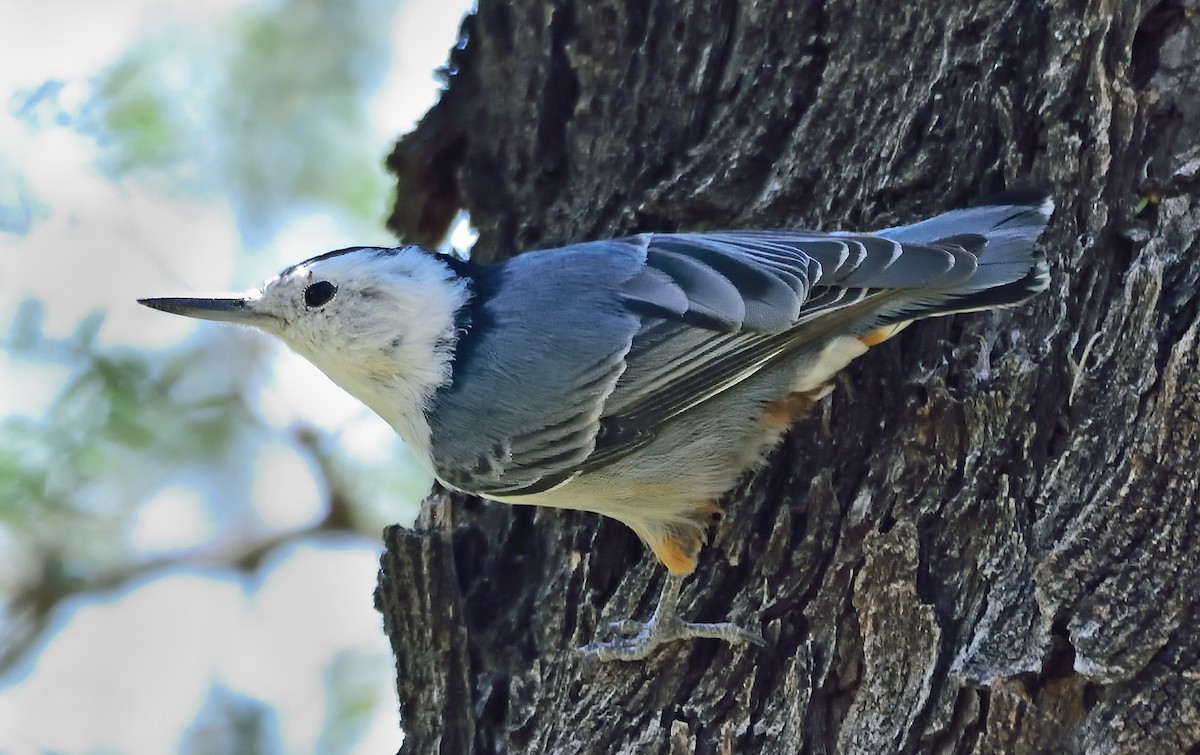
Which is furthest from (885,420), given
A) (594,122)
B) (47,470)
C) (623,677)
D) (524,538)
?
(47,470)

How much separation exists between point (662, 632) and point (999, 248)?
89 cm

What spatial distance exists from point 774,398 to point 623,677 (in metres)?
0.60

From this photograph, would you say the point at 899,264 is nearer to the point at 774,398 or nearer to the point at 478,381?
the point at 774,398

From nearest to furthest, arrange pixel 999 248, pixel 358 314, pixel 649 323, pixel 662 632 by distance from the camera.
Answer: pixel 999 248
pixel 662 632
pixel 649 323
pixel 358 314

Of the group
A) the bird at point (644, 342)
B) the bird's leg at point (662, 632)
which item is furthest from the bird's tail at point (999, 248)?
the bird's leg at point (662, 632)

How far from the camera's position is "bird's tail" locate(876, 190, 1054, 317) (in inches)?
80.0

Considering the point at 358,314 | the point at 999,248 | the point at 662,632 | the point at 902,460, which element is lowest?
the point at 662,632

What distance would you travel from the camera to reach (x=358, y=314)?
2.51m

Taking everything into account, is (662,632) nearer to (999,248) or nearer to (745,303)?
(745,303)

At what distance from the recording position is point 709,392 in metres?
2.24

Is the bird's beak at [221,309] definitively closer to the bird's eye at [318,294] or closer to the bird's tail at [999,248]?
the bird's eye at [318,294]

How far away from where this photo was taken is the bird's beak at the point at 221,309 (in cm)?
248

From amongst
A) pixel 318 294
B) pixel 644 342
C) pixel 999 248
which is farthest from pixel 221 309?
pixel 999 248

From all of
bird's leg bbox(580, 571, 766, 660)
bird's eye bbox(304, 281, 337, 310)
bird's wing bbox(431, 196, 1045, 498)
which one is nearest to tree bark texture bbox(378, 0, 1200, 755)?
bird's leg bbox(580, 571, 766, 660)
